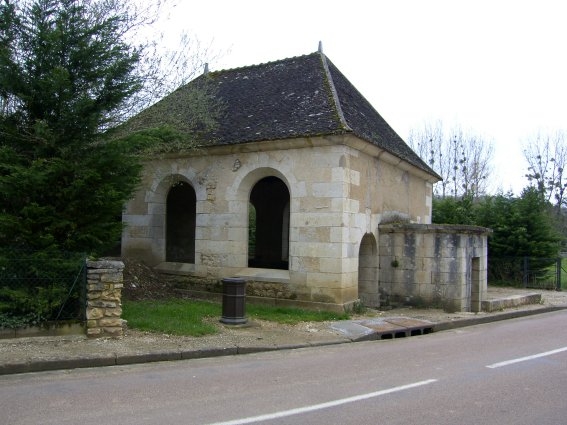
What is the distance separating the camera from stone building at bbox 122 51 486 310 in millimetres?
12219

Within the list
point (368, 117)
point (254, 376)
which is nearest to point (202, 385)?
point (254, 376)

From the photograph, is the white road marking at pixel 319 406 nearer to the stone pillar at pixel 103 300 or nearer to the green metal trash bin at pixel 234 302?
the stone pillar at pixel 103 300

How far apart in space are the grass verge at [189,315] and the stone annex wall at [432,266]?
2630mm

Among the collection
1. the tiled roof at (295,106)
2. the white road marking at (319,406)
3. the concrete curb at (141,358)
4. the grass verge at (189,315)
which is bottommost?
the concrete curb at (141,358)

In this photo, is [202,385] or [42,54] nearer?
[202,385]

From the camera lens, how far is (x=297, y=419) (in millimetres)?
4871

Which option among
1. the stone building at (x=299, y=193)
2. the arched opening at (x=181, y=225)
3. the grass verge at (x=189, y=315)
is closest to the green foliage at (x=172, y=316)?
the grass verge at (x=189, y=315)

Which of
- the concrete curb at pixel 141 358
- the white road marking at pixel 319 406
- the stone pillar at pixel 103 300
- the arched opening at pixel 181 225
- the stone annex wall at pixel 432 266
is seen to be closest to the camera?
the white road marking at pixel 319 406

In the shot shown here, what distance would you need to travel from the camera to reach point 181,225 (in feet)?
56.4

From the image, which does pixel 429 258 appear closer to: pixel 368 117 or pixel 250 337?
pixel 368 117

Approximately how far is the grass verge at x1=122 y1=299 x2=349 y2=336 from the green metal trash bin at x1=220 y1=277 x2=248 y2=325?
39 cm

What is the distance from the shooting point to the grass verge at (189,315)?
30.2 ft

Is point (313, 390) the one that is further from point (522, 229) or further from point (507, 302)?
point (522, 229)

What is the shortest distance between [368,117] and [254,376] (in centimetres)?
994
